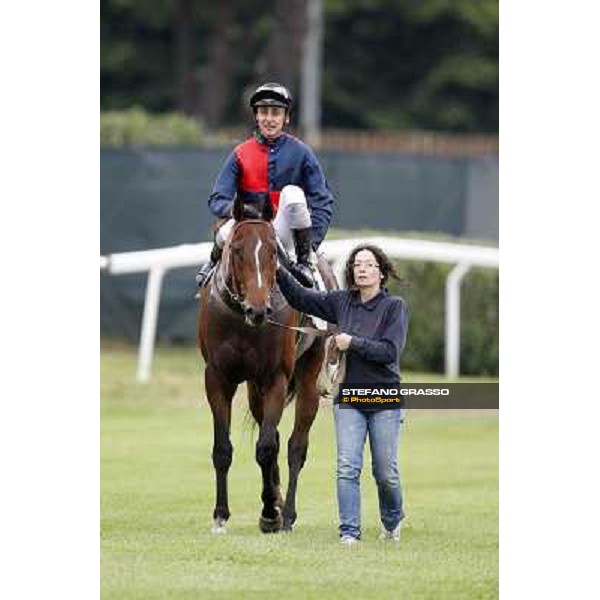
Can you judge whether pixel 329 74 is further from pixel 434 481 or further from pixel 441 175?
pixel 434 481

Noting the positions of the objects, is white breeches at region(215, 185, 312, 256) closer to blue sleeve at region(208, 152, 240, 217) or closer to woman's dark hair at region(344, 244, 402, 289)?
blue sleeve at region(208, 152, 240, 217)

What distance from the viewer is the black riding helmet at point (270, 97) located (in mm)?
12266

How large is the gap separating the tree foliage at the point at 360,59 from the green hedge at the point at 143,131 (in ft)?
50.8

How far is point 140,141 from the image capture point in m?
28.1

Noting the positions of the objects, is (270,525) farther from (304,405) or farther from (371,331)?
(371,331)

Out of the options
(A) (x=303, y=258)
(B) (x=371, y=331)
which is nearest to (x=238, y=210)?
(A) (x=303, y=258)

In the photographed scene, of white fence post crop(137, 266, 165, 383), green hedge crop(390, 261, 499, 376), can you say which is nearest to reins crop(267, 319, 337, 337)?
white fence post crop(137, 266, 165, 383)

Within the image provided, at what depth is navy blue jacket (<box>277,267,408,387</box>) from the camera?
11417mm

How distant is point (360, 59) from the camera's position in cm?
4897

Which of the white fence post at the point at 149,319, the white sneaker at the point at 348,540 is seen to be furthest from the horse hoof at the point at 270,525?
the white fence post at the point at 149,319
